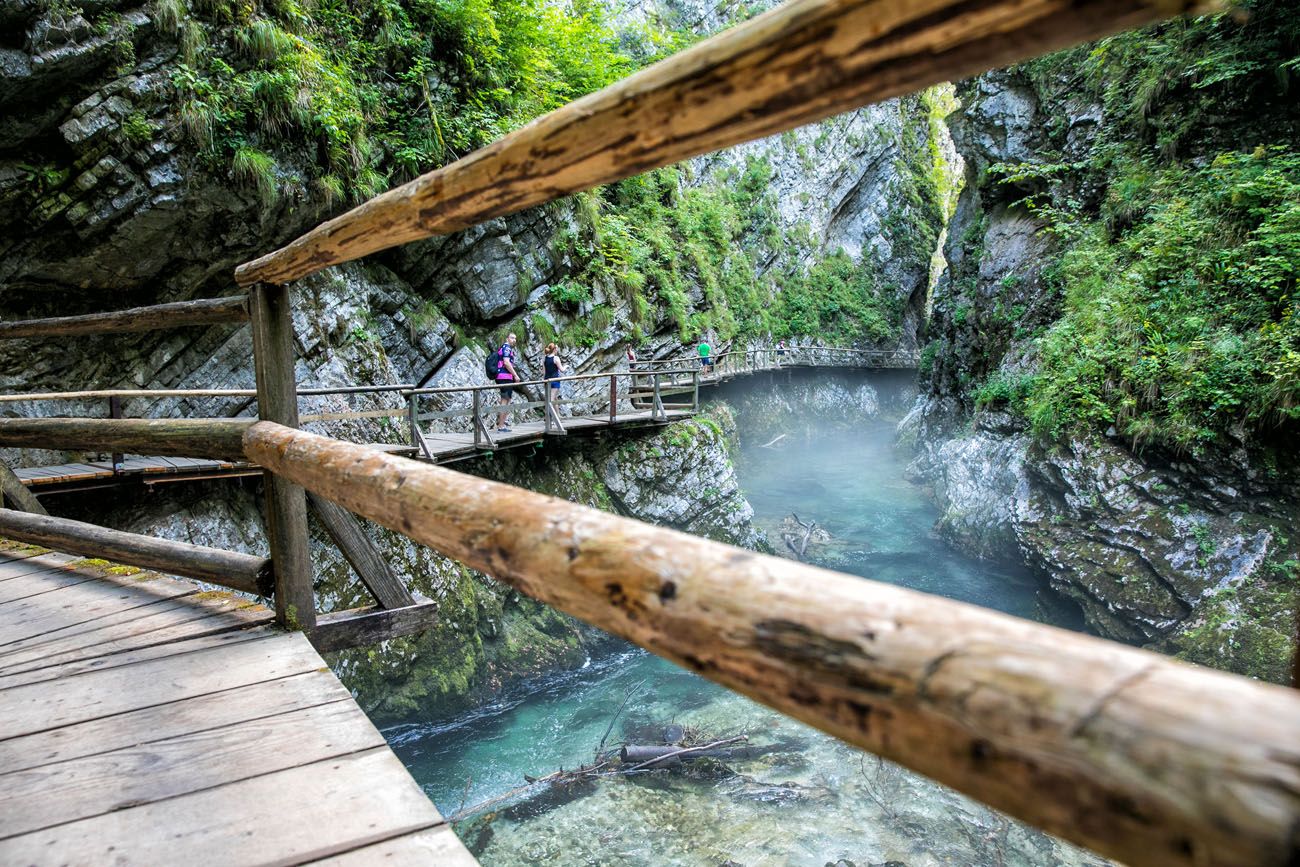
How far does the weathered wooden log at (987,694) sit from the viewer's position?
419 millimetres

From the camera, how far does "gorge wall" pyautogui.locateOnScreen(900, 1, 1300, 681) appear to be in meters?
8.30

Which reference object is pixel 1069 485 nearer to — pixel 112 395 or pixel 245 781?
pixel 245 781

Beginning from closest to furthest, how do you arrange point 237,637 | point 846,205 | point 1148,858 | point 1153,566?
point 1148,858 < point 237,637 < point 1153,566 < point 846,205

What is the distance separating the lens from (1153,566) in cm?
925

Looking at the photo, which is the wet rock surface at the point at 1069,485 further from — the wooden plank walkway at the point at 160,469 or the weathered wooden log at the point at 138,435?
the wooden plank walkway at the point at 160,469

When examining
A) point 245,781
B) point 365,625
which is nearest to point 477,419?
point 365,625

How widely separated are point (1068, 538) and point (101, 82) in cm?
1507

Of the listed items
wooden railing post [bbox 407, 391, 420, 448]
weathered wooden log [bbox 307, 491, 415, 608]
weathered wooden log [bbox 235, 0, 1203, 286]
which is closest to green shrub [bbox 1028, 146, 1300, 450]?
weathered wooden log [bbox 235, 0, 1203, 286]

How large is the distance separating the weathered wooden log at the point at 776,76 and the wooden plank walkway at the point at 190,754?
1.27 m

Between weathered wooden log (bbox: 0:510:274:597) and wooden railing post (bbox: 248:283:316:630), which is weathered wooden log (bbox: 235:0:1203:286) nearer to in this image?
wooden railing post (bbox: 248:283:316:630)

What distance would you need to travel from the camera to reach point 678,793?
7.32m

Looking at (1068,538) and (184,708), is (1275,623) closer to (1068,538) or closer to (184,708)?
(1068,538)

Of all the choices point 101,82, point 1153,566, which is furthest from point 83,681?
point 1153,566

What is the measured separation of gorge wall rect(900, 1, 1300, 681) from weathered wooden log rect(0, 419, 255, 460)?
33.5 ft
